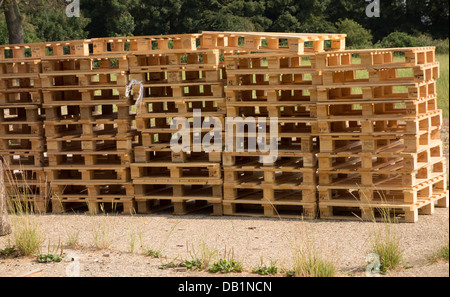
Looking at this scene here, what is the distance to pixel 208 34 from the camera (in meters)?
10.7

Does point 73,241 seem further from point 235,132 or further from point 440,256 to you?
point 440,256

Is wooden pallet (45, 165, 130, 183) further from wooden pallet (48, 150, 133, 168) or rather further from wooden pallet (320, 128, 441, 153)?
wooden pallet (320, 128, 441, 153)

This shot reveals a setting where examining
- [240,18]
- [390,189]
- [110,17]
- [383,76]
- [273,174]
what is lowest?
[390,189]

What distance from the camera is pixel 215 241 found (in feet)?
29.7

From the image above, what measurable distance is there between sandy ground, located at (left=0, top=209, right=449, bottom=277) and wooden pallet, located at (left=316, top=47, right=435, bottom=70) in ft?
6.67

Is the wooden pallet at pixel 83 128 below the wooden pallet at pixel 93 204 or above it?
above

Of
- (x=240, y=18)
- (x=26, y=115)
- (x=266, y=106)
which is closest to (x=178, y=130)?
(x=266, y=106)

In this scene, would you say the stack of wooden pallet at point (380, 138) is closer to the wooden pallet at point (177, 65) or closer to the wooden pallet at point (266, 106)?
the wooden pallet at point (266, 106)

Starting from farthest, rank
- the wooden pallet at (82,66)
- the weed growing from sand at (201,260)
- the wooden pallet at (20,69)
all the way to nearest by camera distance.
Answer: the wooden pallet at (20,69) < the wooden pallet at (82,66) < the weed growing from sand at (201,260)

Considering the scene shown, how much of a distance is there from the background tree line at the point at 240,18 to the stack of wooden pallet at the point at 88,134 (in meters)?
30.8

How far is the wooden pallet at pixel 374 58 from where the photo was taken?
945 centimetres

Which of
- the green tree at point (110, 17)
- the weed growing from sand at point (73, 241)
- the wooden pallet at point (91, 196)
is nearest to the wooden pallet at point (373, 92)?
the wooden pallet at point (91, 196)

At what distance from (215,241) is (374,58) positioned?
3286 millimetres

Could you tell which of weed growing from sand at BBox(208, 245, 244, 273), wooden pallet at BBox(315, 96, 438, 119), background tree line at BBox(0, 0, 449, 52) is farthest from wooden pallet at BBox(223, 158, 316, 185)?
background tree line at BBox(0, 0, 449, 52)
